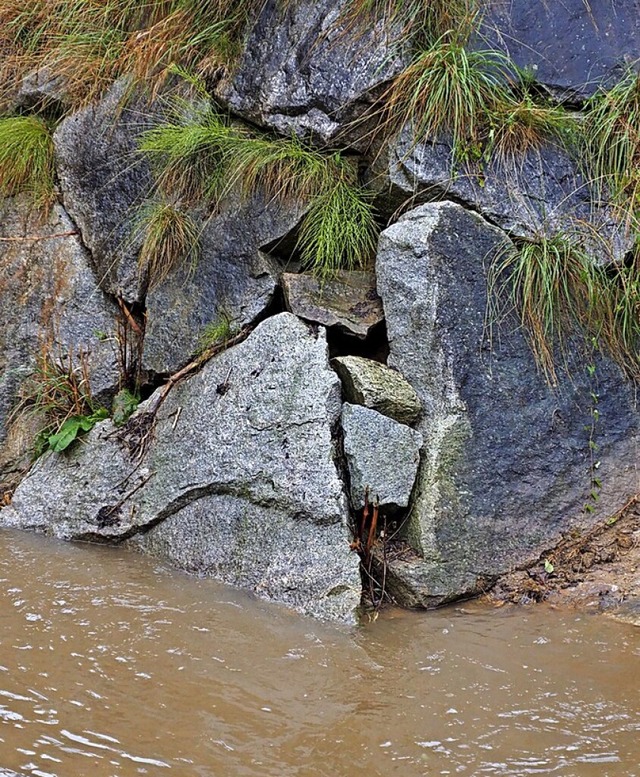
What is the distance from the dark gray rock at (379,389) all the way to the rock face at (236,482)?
8 centimetres

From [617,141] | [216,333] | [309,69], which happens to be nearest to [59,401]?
[216,333]

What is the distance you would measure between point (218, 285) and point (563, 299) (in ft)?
5.50

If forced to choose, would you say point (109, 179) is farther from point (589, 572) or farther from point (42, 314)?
point (589, 572)

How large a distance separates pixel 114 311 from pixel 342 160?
4.85 feet

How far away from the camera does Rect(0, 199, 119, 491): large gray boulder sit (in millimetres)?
4512

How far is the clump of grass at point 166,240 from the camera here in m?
4.31

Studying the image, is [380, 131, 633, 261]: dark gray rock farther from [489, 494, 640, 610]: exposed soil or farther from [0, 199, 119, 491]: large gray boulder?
[0, 199, 119, 491]: large gray boulder

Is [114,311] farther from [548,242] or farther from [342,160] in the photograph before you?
[548,242]

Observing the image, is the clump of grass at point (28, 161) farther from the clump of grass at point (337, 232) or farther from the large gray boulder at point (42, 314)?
the clump of grass at point (337, 232)

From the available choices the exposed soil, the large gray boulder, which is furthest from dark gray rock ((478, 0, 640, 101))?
the large gray boulder

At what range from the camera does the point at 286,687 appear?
274 cm

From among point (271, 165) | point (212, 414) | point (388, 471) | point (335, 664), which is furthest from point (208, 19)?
point (335, 664)

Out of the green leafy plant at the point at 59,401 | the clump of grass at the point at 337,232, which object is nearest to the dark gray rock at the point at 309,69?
the clump of grass at the point at 337,232

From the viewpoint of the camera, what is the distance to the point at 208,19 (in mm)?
4641
